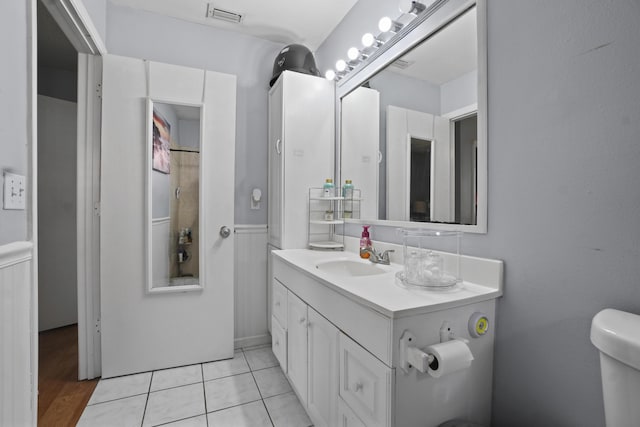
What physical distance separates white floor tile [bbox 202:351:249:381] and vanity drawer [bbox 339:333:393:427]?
1155 millimetres

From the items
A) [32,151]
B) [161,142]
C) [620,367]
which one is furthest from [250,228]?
[620,367]

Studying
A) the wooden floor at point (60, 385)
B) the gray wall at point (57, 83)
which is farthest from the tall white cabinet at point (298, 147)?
the gray wall at point (57, 83)

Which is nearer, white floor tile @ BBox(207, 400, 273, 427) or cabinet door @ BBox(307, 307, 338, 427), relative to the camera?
cabinet door @ BBox(307, 307, 338, 427)

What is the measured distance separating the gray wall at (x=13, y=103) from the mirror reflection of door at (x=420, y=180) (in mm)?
1507

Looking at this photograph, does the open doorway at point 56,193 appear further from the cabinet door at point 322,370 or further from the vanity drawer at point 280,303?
the cabinet door at point 322,370

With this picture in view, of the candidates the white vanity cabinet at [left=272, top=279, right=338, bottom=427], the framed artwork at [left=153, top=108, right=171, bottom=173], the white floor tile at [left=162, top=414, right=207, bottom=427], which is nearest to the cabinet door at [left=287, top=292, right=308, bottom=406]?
the white vanity cabinet at [left=272, top=279, right=338, bottom=427]

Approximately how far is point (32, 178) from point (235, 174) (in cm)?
140

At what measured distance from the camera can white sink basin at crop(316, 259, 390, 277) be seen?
1542 millimetres

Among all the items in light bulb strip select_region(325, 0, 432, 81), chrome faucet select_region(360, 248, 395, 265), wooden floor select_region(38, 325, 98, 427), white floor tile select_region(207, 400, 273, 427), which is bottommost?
white floor tile select_region(207, 400, 273, 427)

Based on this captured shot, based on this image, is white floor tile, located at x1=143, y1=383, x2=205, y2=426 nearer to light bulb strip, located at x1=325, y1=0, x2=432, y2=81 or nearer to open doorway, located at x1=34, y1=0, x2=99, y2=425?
open doorway, located at x1=34, y1=0, x2=99, y2=425

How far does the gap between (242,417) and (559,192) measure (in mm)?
1709

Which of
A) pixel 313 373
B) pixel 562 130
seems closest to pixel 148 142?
pixel 313 373

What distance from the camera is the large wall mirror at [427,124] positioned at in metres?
1.16

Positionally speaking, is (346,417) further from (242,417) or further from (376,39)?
(376,39)
